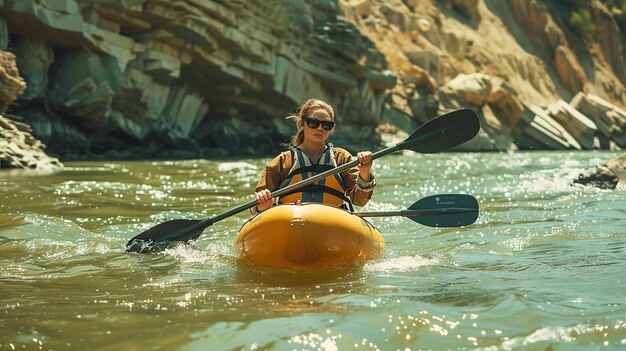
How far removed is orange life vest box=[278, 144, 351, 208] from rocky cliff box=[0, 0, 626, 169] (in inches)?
346

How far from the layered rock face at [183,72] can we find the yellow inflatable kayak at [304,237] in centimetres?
1178

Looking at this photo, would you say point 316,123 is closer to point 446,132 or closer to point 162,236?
point 446,132

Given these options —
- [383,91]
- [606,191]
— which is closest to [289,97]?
[383,91]

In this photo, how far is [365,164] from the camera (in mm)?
5312

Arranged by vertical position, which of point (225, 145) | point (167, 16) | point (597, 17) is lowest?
point (225, 145)

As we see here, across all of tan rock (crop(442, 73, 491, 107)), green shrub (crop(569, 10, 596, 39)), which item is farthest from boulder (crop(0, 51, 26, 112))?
green shrub (crop(569, 10, 596, 39))

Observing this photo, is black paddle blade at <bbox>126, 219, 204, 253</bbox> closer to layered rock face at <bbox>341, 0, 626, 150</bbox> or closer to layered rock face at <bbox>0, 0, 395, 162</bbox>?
layered rock face at <bbox>0, 0, 395, 162</bbox>

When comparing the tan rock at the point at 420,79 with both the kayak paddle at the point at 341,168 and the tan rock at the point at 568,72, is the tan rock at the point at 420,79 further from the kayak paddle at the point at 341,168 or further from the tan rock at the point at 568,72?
the kayak paddle at the point at 341,168

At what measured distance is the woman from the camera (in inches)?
214

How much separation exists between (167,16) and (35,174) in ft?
23.8

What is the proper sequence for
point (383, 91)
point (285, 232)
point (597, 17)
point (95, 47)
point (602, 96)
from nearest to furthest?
point (285, 232) < point (95, 47) < point (383, 91) < point (602, 96) < point (597, 17)

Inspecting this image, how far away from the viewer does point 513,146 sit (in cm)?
3328

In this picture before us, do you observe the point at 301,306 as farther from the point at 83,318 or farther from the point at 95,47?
the point at 95,47

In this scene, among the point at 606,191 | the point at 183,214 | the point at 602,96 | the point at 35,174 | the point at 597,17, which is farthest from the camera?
the point at 597,17
